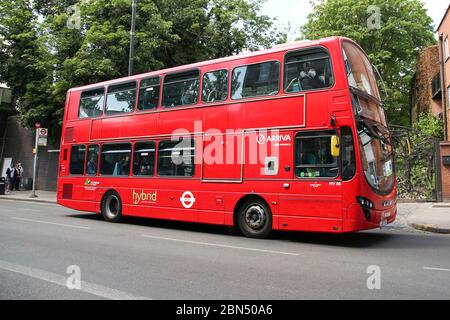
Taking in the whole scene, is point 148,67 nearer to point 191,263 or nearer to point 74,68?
point 74,68

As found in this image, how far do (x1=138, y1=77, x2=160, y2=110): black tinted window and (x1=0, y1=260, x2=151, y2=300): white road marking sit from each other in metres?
6.48

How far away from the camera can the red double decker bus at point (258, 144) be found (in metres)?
8.37

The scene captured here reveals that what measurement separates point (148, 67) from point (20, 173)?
14611mm

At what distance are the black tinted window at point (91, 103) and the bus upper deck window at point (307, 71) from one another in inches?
273

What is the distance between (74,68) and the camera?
65.7 feet

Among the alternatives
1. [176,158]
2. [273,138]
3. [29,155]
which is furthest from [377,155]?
[29,155]

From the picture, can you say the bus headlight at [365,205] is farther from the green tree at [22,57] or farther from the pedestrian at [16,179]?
the pedestrian at [16,179]

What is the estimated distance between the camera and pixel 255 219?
9562mm

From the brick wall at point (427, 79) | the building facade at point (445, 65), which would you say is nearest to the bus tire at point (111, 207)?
the building facade at point (445, 65)

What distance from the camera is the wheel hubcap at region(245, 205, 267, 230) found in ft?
30.8

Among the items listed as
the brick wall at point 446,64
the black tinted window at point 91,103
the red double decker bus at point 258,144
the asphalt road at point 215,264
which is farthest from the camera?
the brick wall at point 446,64

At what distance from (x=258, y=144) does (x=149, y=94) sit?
4227 mm

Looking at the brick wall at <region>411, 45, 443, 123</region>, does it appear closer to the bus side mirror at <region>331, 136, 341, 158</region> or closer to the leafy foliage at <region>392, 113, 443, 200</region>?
the leafy foliage at <region>392, 113, 443, 200</region>
